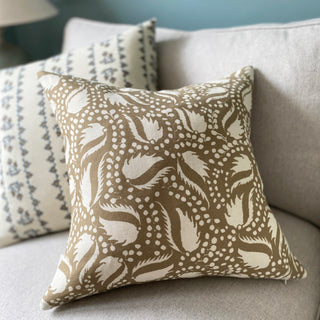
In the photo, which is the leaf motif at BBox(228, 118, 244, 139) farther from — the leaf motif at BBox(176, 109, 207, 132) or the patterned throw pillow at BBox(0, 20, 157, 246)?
the patterned throw pillow at BBox(0, 20, 157, 246)

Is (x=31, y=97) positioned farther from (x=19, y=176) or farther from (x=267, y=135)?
(x=267, y=135)

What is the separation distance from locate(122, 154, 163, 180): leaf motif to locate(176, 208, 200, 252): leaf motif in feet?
0.31

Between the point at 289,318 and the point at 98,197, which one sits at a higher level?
the point at 98,197

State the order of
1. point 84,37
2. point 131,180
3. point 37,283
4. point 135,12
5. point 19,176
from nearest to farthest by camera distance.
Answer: point 131,180
point 37,283
point 19,176
point 84,37
point 135,12

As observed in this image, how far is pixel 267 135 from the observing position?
2.87 feet

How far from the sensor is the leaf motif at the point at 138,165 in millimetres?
677

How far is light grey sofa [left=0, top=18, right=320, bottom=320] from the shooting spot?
0.71m

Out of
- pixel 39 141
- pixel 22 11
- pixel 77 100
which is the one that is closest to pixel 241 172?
pixel 77 100

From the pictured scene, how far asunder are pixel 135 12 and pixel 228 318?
1062 millimetres

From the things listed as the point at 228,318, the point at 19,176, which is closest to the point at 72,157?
the point at 19,176

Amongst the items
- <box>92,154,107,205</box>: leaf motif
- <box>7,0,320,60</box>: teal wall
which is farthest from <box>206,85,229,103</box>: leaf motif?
<box>7,0,320,60</box>: teal wall

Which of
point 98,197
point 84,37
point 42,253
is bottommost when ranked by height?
point 42,253

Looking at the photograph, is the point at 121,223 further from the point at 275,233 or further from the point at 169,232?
the point at 275,233

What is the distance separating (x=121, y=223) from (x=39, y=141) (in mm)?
359
